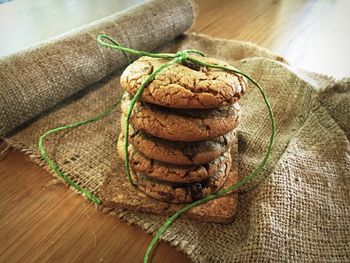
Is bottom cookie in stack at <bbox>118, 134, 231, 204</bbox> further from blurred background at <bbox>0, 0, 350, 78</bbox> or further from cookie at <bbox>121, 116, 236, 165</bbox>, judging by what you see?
blurred background at <bbox>0, 0, 350, 78</bbox>

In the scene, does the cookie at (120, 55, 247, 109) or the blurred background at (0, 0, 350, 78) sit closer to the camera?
the cookie at (120, 55, 247, 109)

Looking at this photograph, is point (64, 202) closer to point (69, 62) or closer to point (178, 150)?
point (178, 150)

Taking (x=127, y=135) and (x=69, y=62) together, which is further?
(x=69, y=62)

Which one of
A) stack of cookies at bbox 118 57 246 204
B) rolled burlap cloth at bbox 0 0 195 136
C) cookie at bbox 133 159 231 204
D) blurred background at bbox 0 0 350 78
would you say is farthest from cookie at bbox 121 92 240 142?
blurred background at bbox 0 0 350 78

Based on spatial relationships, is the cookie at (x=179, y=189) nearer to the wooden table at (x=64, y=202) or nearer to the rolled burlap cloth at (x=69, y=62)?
the wooden table at (x=64, y=202)

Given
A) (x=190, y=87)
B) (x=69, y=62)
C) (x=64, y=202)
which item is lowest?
(x=64, y=202)

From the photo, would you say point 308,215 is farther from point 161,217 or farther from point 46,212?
point 46,212

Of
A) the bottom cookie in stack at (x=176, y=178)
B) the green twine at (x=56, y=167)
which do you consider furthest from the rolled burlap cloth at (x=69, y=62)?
the bottom cookie in stack at (x=176, y=178)

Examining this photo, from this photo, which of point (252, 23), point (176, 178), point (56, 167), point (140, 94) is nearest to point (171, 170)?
point (176, 178)
